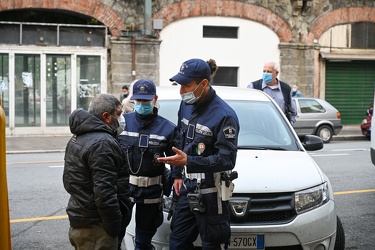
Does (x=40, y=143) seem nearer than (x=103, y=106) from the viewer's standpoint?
No

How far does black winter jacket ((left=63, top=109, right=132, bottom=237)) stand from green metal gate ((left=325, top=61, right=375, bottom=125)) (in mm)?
22877

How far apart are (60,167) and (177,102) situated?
736cm

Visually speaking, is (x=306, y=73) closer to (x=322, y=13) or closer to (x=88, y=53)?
(x=322, y=13)

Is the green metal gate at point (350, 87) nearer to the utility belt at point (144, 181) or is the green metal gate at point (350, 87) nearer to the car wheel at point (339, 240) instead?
the car wheel at point (339, 240)

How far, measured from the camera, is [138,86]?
566 centimetres

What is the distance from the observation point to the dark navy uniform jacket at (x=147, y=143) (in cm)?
554

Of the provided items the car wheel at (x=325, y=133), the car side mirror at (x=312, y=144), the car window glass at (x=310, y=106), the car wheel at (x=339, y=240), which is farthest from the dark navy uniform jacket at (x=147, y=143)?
the car wheel at (x=325, y=133)

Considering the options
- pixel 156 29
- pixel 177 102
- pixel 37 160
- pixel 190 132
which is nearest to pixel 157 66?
pixel 156 29

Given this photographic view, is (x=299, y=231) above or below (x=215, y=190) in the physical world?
below

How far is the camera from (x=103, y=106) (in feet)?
15.3

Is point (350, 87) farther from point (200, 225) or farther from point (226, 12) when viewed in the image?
point (200, 225)

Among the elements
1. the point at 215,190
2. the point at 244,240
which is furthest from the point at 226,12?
the point at 215,190

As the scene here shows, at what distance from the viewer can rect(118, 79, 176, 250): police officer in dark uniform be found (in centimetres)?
548

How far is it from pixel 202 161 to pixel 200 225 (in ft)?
1.65
